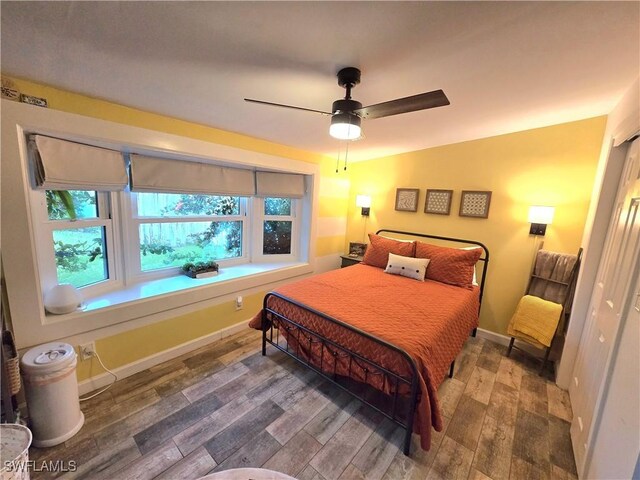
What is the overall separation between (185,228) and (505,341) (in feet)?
12.2

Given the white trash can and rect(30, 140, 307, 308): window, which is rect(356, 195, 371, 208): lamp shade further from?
the white trash can

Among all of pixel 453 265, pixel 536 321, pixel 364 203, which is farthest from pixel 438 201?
pixel 536 321

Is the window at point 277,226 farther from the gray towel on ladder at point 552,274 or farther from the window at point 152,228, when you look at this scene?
the gray towel on ladder at point 552,274

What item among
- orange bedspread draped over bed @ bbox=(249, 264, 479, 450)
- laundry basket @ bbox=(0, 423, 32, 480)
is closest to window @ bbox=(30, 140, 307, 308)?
laundry basket @ bbox=(0, 423, 32, 480)

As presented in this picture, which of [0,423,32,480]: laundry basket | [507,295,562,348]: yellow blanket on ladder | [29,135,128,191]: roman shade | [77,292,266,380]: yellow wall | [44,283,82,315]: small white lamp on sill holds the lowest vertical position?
[77,292,266,380]: yellow wall

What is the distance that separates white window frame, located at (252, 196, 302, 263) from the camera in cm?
331

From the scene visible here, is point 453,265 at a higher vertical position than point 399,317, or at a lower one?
higher

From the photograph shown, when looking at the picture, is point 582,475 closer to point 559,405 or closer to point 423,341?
point 559,405

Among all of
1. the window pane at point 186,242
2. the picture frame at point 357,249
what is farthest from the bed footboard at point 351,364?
the picture frame at point 357,249

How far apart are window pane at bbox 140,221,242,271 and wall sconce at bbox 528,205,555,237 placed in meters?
3.14

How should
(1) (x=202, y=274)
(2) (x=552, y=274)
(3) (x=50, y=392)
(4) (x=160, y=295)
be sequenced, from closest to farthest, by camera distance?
(3) (x=50, y=392) < (4) (x=160, y=295) < (2) (x=552, y=274) < (1) (x=202, y=274)

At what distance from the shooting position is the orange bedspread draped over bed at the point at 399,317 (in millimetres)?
1524

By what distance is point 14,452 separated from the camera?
1095 millimetres

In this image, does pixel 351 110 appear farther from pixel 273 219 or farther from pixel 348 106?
pixel 273 219
